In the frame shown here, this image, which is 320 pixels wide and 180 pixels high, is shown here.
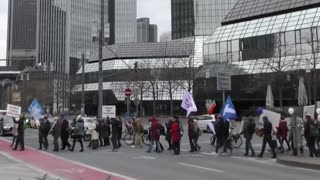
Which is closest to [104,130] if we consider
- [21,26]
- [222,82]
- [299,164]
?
[222,82]

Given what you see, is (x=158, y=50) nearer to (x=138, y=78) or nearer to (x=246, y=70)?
(x=138, y=78)

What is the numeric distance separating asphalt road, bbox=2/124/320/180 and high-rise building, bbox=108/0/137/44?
2266cm

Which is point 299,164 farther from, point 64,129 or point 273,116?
point 64,129

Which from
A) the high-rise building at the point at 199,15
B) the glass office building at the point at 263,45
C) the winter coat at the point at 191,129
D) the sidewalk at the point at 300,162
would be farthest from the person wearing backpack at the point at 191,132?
the high-rise building at the point at 199,15

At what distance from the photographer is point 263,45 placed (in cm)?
7044

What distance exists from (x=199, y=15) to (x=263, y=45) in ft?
195

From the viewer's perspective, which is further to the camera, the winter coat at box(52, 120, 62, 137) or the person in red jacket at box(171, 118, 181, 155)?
the winter coat at box(52, 120, 62, 137)

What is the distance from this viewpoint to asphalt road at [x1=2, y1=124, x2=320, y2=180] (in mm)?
15357

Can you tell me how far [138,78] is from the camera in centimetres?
8025

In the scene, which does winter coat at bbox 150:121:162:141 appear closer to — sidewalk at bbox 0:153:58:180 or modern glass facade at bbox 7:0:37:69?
sidewalk at bbox 0:153:58:180

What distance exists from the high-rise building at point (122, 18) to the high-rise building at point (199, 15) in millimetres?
73182

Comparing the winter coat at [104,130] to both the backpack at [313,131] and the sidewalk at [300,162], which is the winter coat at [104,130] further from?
the backpack at [313,131]

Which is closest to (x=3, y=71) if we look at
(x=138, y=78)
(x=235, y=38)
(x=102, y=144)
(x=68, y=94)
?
(x=68, y=94)

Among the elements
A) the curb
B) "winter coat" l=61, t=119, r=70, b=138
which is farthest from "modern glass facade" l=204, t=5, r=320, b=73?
the curb
